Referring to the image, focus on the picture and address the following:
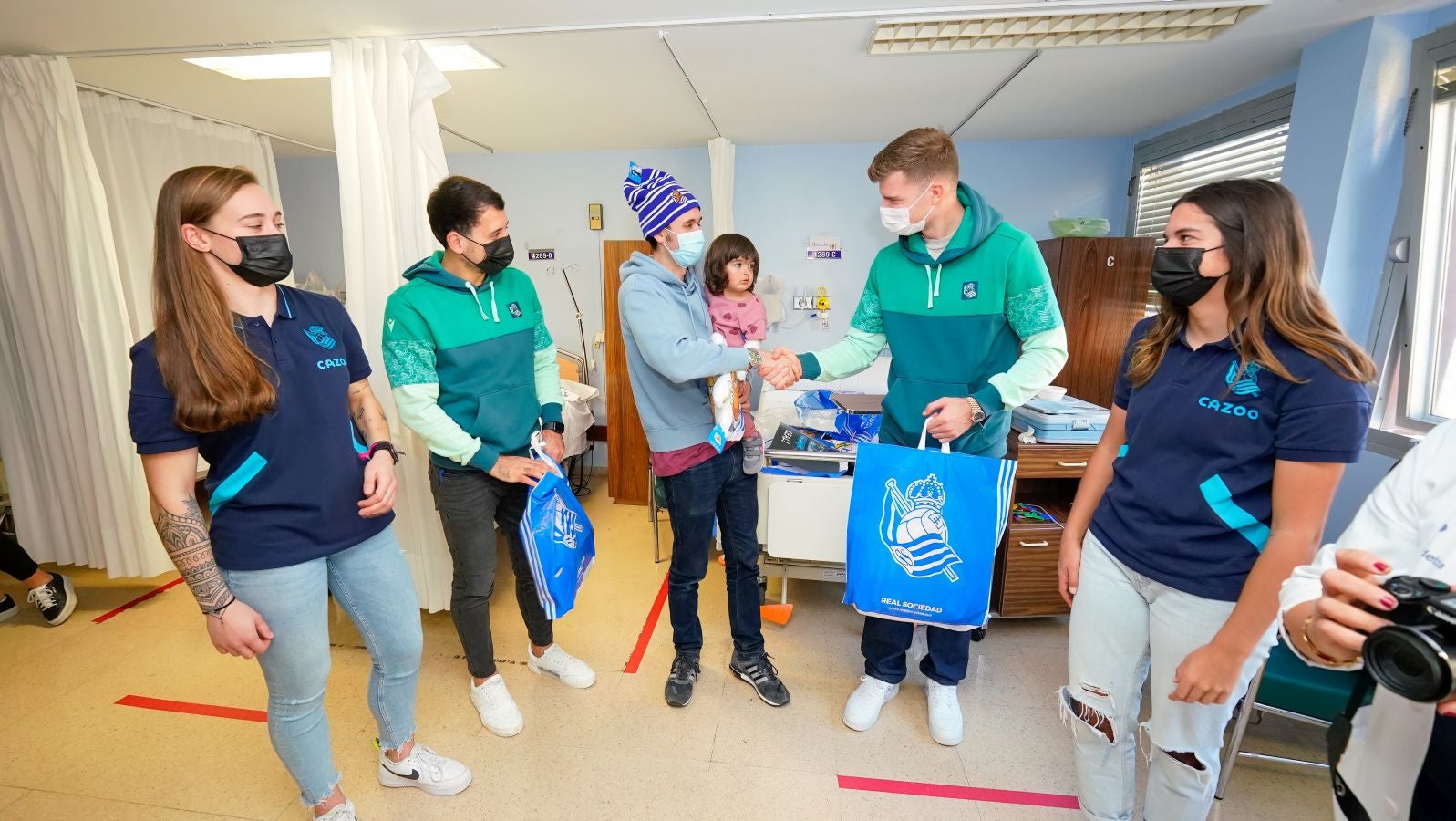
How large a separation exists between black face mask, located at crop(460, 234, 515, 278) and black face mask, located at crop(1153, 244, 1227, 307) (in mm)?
1513

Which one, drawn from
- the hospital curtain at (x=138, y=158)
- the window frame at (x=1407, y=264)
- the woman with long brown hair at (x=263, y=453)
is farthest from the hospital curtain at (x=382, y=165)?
the window frame at (x=1407, y=264)

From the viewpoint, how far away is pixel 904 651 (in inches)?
77.4

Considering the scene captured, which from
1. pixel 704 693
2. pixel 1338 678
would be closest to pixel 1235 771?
pixel 1338 678

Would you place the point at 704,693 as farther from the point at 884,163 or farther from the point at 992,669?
the point at 884,163

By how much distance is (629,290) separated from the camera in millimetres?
1688

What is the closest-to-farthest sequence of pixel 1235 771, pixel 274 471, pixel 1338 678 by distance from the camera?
pixel 274 471 → pixel 1338 678 → pixel 1235 771

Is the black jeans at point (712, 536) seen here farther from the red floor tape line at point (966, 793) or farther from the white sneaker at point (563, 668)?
the red floor tape line at point (966, 793)

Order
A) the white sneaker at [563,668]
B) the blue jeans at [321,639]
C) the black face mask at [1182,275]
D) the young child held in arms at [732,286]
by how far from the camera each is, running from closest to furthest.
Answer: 1. the black face mask at [1182,275]
2. the blue jeans at [321,639]
3. the white sneaker at [563,668]
4. the young child held in arms at [732,286]

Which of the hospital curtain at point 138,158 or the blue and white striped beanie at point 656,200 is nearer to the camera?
the blue and white striped beanie at point 656,200

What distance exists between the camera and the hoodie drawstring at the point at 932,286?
5.25 feet

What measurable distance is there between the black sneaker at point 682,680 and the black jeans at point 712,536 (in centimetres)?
4

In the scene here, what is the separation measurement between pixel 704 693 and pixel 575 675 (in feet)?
1.54

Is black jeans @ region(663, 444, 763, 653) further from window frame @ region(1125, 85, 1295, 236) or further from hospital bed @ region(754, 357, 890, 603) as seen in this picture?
window frame @ region(1125, 85, 1295, 236)

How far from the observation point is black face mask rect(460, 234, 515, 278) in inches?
65.3
